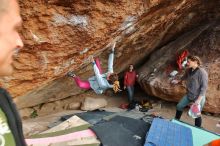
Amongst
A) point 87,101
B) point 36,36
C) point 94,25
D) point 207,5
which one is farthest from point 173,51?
point 36,36

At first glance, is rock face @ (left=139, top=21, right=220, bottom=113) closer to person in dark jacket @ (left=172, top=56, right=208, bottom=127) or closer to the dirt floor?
the dirt floor

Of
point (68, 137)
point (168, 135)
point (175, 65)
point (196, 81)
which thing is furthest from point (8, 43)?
point (175, 65)

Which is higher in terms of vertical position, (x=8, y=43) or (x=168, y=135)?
(x=8, y=43)

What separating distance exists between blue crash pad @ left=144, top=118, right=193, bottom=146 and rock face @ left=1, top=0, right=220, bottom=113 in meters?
1.99

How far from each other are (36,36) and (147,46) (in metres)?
4.49

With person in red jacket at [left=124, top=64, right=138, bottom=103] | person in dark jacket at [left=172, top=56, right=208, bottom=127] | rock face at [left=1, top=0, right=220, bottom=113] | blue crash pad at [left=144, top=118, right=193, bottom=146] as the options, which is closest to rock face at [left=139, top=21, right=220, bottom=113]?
rock face at [left=1, top=0, right=220, bottom=113]

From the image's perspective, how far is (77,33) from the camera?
19.9 feet

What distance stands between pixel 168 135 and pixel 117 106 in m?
4.22

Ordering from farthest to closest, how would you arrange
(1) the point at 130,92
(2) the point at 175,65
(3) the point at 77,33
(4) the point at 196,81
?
(1) the point at 130,92, (2) the point at 175,65, (4) the point at 196,81, (3) the point at 77,33

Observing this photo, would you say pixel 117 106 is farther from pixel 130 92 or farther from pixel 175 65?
pixel 175 65

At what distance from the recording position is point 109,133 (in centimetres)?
577

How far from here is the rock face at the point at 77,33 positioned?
5.53 meters

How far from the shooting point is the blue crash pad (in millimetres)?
5527

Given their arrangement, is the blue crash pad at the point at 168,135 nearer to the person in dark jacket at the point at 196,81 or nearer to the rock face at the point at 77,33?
the person in dark jacket at the point at 196,81
